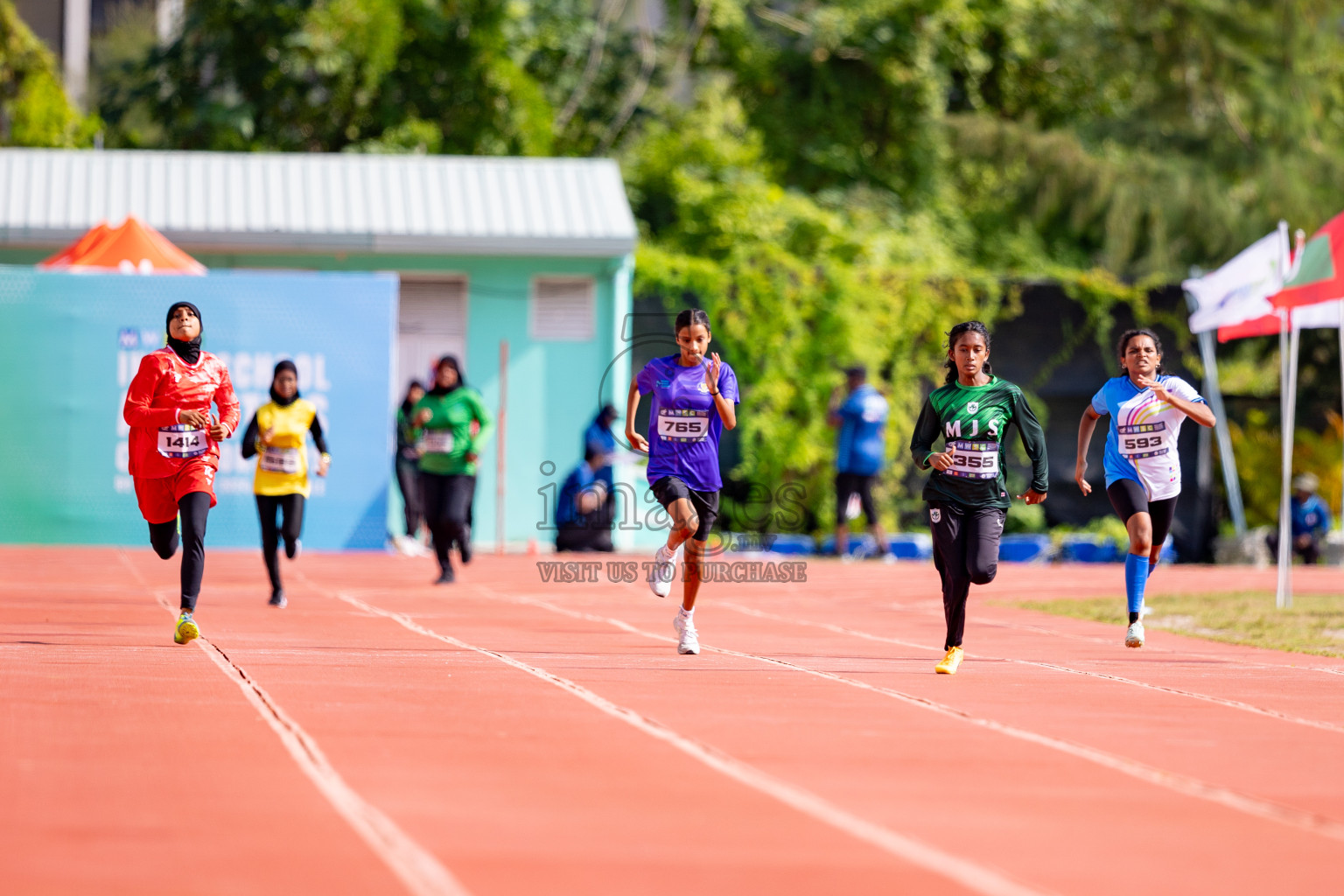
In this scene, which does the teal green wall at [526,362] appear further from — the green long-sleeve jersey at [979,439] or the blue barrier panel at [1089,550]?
the green long-sleeve jersey at [979,439]

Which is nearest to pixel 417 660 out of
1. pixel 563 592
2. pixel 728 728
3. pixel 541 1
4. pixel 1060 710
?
pixel 728 728

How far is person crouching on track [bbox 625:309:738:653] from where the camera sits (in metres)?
10.1

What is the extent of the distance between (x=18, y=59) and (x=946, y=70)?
17.2 m

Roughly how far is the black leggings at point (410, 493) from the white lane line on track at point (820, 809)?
10554mm

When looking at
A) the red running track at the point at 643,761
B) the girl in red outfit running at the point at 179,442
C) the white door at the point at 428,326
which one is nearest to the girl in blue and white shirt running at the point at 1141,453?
the red running track at the point at 643,761

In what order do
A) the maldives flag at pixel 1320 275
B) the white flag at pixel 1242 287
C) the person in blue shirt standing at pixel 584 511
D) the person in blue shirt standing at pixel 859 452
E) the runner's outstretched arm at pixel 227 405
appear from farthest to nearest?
the person in blue shirt standing at pixel 859 452, the person in blue shirt standing at pixel 584 511, the white flag at pixel 1242 287, the maldives flag at pixel 1320 275, the runner's outstretched arm at pixel 227 405

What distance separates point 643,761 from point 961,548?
3.38 m

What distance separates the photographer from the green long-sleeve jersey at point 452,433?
→ 14.6 m

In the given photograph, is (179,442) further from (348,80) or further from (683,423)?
(348,80)

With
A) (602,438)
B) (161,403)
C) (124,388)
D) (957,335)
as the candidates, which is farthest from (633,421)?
(124,388)

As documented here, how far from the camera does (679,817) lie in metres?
5.59

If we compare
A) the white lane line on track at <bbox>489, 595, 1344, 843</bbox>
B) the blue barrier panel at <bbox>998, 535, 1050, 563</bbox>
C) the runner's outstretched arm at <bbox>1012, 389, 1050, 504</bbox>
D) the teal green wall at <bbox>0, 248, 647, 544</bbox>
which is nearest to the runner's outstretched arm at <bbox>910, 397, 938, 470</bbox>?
the runner's outstretched arm at <bbox>1012, 389, 1050, 504</bbox>

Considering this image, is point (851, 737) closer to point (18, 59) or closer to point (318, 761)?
point (318, 761)

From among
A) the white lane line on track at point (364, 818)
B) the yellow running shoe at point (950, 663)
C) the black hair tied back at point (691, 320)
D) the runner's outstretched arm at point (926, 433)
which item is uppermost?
the black hair tied back at point (691, 320)
